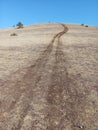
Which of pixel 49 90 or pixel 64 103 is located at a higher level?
pixel 49 90

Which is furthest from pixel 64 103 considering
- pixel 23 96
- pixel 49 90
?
pixel 23 96

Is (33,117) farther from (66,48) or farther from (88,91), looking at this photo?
(66,48)

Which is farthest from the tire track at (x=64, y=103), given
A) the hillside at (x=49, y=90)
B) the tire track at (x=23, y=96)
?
the tire track at (x=23, y=96)

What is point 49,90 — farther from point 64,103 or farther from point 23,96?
point 64,103

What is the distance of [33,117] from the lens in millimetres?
10422

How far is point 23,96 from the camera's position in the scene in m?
12.3

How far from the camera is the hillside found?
1019 cm

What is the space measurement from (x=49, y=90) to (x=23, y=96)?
1.53m

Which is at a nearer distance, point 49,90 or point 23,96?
point 23,96

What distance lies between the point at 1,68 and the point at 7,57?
321 centimetres

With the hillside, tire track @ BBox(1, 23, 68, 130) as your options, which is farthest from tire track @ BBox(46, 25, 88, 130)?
tire track @ BBox(1, 23, 68, 130)

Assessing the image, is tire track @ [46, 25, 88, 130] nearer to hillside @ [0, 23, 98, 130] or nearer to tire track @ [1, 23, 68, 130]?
hillside @ [0, 23, 98, 130]

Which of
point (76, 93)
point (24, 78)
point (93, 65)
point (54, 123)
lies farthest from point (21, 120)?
point (93, 65)

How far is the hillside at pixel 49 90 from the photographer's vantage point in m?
10.2
